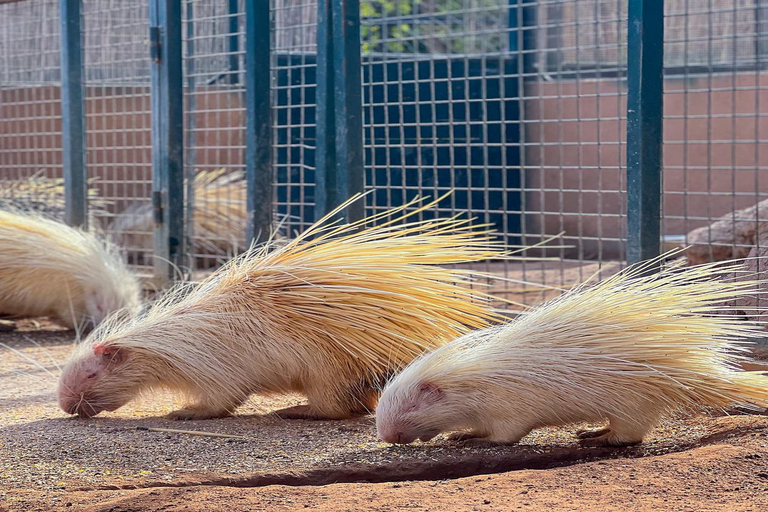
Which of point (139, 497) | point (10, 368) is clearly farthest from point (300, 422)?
point (10, 368)

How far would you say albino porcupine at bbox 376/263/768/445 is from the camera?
8.80 ft

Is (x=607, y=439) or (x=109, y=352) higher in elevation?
(x=109, y=352)

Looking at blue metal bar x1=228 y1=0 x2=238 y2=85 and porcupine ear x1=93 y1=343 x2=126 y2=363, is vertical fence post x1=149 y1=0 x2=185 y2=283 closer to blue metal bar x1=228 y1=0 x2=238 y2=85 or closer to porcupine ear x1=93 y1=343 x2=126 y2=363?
blue metal bar x1=228 y1=0 x2=238 y2=85

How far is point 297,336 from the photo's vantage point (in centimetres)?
322

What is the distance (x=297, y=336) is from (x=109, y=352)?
700 millimetres

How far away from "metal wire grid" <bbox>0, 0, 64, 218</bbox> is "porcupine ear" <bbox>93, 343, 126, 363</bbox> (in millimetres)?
3832

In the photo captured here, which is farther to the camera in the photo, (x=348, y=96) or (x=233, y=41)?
(x=233, y=41)

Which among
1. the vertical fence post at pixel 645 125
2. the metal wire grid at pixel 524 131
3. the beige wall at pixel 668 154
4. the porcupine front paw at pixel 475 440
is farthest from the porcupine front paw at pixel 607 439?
the beige wall at pixel 668 154

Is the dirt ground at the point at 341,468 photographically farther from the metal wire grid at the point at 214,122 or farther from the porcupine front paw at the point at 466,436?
the metal wire grid at the point at 214,122

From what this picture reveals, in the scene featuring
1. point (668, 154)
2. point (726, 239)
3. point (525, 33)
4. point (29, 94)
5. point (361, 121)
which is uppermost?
point (525, 33)

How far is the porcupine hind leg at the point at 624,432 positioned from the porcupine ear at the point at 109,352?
65.0 inches

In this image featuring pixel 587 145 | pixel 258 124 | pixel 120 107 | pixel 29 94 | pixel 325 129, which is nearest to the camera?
pixel 325 129

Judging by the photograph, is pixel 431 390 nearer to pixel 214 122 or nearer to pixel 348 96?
pixel 348 96

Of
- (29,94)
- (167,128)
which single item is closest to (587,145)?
(167,128)
